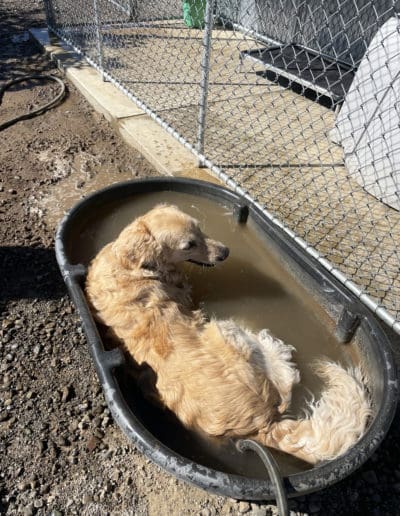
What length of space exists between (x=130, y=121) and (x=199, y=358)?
3.91 m

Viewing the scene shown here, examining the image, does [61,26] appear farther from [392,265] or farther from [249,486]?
[249,486]

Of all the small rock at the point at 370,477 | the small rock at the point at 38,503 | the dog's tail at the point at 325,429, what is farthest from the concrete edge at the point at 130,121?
the small rock at the point at 38,503

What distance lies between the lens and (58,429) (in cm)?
250

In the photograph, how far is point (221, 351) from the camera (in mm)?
2521

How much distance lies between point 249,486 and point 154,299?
1.33m

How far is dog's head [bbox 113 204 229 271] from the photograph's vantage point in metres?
2.95

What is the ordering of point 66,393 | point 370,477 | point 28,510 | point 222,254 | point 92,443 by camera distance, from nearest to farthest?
point 28,510 < point 370,477 < point 92,443 < point 66,393 < point 222,254

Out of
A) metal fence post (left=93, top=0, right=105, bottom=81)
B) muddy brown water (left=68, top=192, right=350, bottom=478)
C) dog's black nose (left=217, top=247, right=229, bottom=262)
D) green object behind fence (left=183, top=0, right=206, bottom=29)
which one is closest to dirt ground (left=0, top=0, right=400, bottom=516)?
muddy brown water (left=68, top=192, right=350, bottom=478)

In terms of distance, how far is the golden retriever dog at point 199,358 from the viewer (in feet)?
7.24

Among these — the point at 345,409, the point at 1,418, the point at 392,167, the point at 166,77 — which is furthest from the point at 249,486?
the point at 166,77

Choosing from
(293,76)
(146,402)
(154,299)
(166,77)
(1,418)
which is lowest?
(1,418)

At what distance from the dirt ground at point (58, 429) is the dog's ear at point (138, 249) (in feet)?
2.14

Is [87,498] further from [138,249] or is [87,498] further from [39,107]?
[39,107]

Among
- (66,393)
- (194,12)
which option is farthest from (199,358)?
(194,12)
